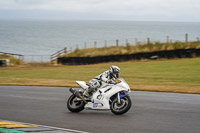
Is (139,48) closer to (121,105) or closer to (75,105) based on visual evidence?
(75,105)

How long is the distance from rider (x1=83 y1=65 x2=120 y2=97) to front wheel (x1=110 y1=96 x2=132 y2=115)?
0.64 m

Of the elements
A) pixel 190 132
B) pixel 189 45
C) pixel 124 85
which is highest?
pixel 189 45

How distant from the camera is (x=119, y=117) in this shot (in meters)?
9.62

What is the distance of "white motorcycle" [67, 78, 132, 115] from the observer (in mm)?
9703

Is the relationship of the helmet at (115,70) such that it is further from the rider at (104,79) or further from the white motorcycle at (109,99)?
the white motorcycle at (109,99)

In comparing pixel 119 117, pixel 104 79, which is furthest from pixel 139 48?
pixel 119 117

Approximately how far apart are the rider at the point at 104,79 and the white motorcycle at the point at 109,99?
0.45 ft

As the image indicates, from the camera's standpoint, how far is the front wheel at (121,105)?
959cm

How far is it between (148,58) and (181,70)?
8.36m

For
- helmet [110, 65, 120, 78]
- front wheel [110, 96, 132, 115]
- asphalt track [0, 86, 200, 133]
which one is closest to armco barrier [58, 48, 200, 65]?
asphalt track [0, 86, 200, 133]

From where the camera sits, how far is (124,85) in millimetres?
9719

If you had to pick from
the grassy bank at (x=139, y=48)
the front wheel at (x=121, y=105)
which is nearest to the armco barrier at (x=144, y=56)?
the grassy bank at (x=139, y=48)

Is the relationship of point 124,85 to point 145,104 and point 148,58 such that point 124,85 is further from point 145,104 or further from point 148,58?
point 148,58

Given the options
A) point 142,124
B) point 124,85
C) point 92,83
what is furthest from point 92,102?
point 142,124
